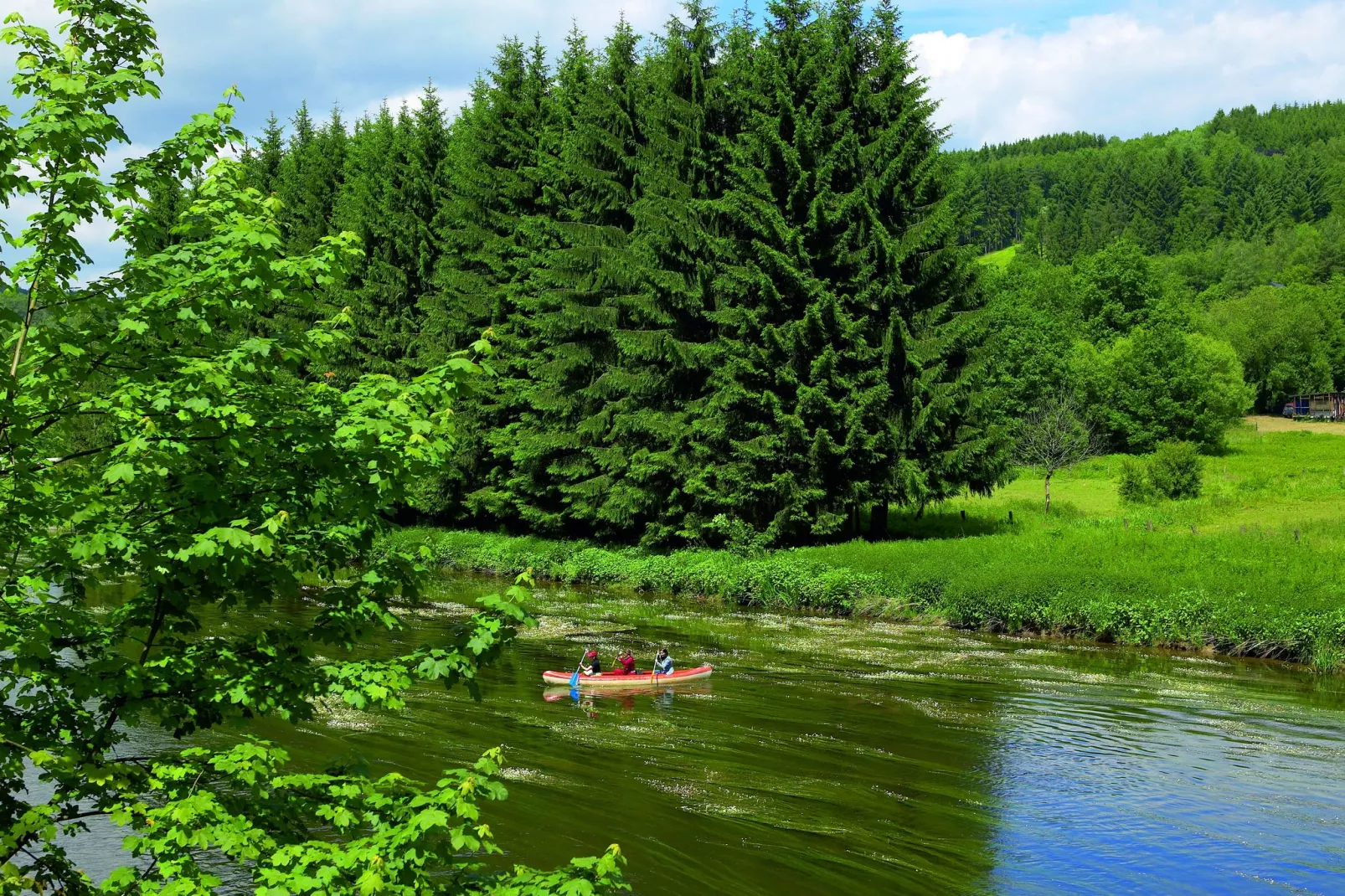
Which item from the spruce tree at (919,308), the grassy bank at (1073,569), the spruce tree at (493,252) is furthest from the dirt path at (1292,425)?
the spruce tree at (493,252)

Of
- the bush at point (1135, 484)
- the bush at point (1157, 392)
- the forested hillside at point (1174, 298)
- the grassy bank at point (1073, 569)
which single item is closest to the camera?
the grassy bank at point (1073, 569)

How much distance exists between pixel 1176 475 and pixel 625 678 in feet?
117

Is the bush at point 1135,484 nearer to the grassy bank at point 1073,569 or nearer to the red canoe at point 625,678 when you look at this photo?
the grassy bank at point 1073,569

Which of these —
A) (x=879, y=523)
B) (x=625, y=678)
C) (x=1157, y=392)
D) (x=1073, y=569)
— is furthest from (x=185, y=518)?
(x=1157, y=392)

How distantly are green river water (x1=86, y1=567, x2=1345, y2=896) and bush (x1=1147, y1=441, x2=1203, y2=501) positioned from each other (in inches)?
940

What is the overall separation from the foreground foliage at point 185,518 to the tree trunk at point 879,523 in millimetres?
34741

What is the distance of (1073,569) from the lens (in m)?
31.0

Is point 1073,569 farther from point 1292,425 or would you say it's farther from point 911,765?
point 1292,425

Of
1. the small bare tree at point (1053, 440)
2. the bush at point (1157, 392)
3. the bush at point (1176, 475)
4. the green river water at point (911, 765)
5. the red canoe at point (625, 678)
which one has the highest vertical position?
the bush at point (1157, 392)

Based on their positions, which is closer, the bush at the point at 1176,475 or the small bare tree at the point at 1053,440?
the bush at the point at 1176,475

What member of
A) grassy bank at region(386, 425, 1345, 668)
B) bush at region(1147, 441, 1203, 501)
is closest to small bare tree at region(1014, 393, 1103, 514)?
grassy bank at region(386, 425, 1345, 668)

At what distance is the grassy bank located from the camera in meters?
27.8

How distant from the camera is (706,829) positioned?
49.6 ft

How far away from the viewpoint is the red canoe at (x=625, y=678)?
77.5 feet
